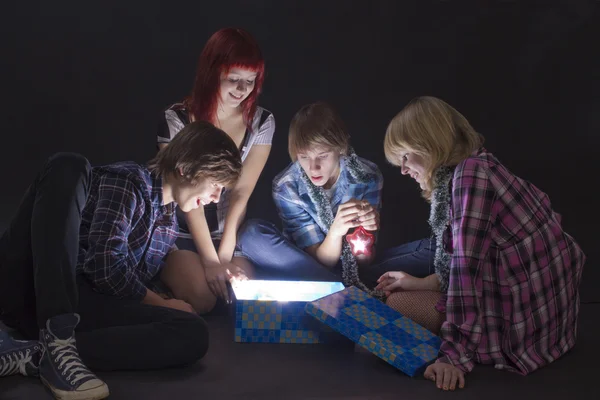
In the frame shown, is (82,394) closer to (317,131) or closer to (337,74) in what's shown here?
(317,131)

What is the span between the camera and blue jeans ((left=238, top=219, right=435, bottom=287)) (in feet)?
10.9

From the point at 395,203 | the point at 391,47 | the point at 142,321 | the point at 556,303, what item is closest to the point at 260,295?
the point at 142,321

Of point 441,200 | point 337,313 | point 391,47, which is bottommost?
point 337,313

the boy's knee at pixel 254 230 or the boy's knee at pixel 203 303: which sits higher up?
the boy's knee at pixel 254 230

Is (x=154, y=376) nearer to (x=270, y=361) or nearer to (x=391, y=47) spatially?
(x=270, y=361)

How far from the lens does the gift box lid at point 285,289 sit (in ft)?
9.89

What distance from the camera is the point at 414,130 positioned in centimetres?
277

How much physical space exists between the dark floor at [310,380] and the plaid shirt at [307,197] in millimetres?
732

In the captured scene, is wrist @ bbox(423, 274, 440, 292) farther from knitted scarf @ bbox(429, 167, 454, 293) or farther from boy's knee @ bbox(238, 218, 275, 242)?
boy's knee @ bbox(238, 218, 275, 242)

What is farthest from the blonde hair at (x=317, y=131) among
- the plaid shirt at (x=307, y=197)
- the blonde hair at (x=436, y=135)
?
the blonde hair at (x=436, y=135)

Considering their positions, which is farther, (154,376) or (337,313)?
(337,313)

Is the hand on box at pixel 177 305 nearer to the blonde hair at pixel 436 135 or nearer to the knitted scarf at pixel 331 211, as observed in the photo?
the knitted scarf at pixel 331 211

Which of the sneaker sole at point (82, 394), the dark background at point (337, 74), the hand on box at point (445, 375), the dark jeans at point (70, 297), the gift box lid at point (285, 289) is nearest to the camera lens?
the sneaker sole at point (82, 394)

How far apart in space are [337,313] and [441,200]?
22.8 inches
